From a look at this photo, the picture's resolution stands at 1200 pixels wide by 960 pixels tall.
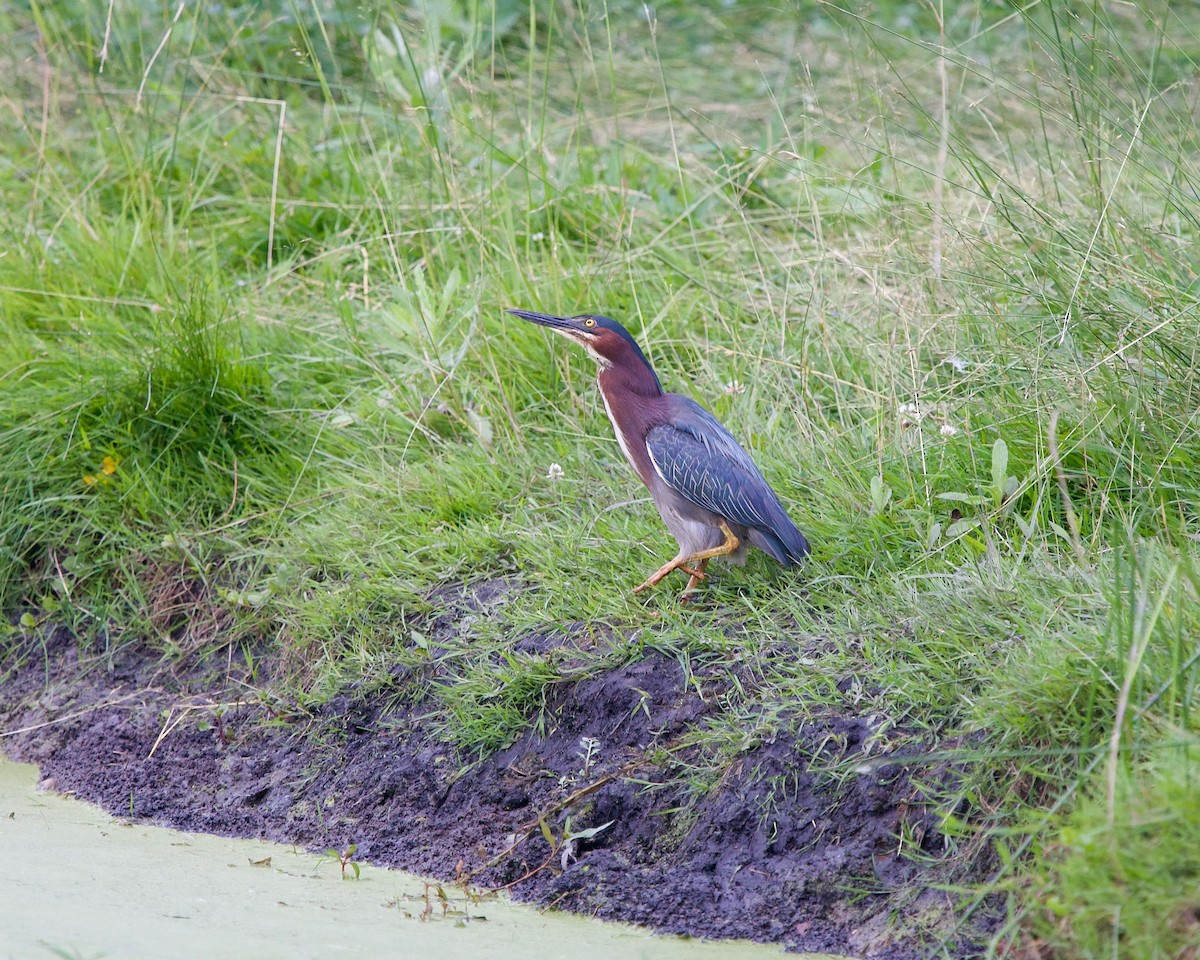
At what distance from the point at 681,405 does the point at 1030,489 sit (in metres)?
1.03

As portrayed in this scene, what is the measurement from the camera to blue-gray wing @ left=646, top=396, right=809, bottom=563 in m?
3.50

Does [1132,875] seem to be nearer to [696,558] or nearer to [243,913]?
[696,558]

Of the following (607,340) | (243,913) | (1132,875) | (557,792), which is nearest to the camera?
(1132,875)

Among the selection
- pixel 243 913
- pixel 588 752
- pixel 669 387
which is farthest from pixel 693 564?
pixel 243 913

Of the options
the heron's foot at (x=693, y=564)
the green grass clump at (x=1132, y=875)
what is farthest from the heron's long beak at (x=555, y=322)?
the green grass clump at (x=1132, y=875)

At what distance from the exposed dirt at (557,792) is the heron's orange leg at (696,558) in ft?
0.79

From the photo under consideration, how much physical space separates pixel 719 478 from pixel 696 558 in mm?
234

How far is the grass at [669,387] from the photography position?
2861mm

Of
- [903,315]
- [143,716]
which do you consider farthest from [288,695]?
[903,315]

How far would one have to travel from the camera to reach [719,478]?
3570 millimetres

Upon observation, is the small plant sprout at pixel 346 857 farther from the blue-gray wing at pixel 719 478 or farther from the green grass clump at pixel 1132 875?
the green grass clump at pixel 1132 875

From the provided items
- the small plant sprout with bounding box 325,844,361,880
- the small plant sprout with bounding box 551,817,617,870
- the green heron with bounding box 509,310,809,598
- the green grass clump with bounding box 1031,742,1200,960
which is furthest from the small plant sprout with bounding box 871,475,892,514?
the small plant sprout with bounding box 325,844,361,880

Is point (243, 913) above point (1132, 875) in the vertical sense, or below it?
below

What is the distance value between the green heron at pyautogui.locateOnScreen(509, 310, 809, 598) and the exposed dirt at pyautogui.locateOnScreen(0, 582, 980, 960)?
16.2 inches
